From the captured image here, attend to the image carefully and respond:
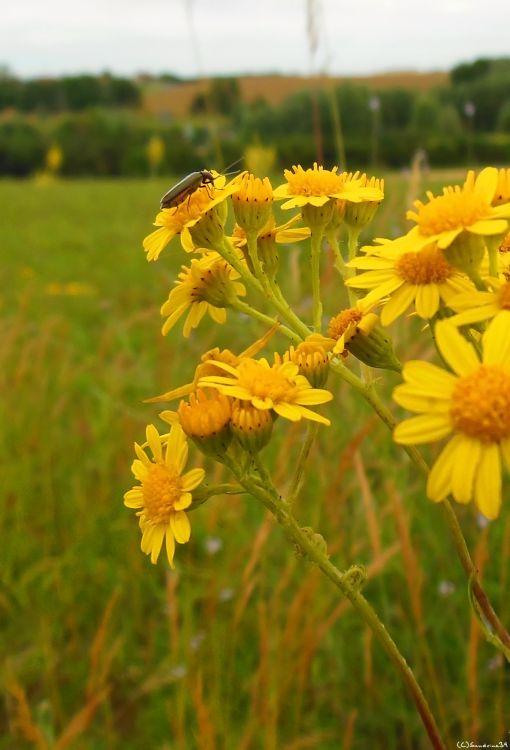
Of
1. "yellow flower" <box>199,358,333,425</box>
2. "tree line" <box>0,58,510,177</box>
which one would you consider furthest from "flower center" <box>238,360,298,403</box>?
"tree line" <box>0,58,510,177</box>

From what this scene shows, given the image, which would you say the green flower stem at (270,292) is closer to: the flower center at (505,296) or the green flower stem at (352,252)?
the green flower stem at (352,252)

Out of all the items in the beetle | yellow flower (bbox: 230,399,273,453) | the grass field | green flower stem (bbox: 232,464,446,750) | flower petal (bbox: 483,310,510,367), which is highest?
the beetle

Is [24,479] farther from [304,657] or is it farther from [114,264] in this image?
[114,264]

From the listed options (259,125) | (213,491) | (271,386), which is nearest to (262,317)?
(271,386)

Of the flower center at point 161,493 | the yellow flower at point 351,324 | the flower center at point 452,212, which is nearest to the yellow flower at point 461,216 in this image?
the flower center at point 452,212

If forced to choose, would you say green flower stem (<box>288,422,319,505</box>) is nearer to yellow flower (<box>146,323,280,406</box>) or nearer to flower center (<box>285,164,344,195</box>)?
yellow flower (<box>146,323,280,406</box>)

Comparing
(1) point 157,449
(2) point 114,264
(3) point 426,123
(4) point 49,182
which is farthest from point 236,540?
(4) point 49,182
